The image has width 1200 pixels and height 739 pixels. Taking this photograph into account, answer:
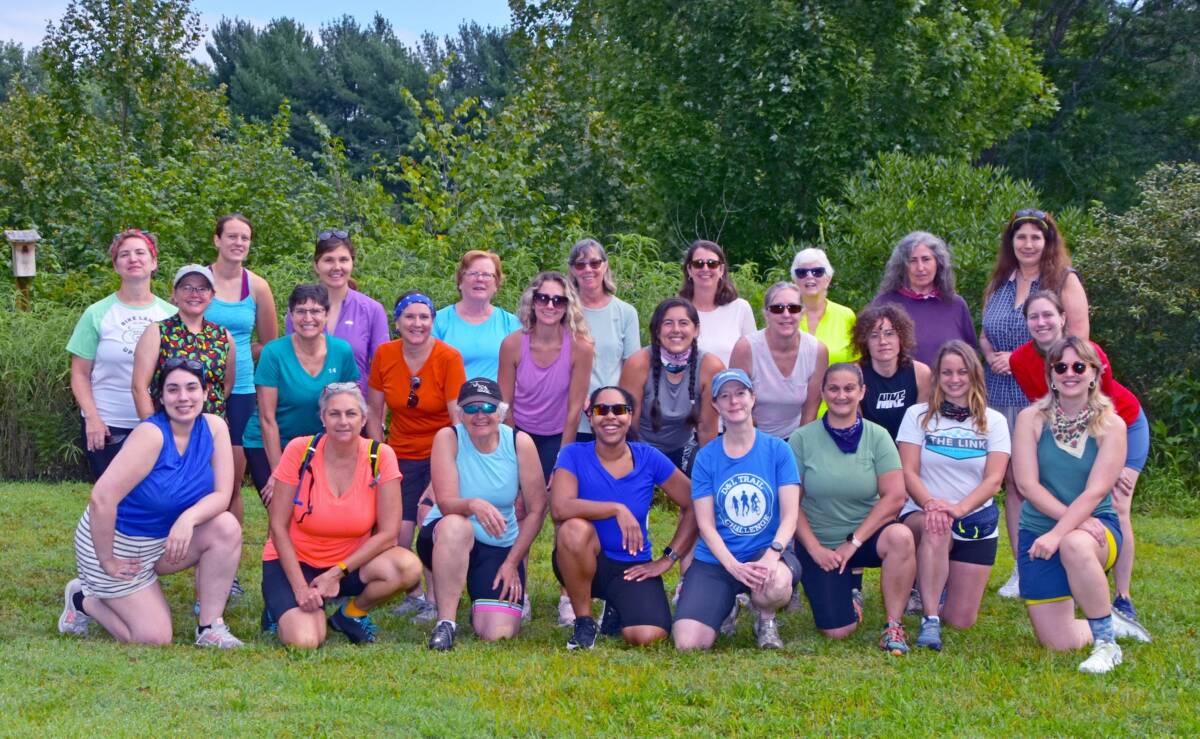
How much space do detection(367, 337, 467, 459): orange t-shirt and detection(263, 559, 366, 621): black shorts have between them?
34.4 inches

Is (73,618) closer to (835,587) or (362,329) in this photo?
(362,329)

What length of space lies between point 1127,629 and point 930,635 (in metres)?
0.95

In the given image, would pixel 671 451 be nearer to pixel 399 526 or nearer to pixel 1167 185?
pixel 399 526

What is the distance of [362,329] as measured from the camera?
7.18 m

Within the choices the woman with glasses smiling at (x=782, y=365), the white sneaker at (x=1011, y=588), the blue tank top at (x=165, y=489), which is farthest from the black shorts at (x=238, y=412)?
the white sneaker at (x=1011, y=588)

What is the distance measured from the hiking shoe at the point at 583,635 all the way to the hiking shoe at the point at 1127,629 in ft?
7.69

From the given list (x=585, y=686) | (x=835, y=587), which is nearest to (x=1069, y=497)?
(x=835, y=587)

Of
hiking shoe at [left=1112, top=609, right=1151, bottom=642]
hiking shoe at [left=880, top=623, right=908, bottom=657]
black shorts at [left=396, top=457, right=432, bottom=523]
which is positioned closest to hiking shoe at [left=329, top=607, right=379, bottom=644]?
black shorts at [left=396, top=457, right=432, bottom=523]

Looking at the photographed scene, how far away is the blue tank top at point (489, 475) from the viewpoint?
6.27 metres

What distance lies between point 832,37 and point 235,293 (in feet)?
32.7

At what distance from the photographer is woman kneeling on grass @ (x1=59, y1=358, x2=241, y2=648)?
5875 mm

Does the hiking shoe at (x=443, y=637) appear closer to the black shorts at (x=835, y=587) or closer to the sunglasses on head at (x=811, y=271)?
the black shorts at (x=835, y=587)

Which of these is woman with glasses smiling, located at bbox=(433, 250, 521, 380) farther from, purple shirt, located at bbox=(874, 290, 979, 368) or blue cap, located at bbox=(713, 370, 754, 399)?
purple shirt, located at bbox=(874, 290, 979, 368)

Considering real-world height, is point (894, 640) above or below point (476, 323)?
below
